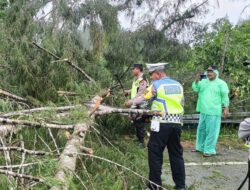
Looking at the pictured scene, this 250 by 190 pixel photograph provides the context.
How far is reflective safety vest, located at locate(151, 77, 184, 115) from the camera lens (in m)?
4.45

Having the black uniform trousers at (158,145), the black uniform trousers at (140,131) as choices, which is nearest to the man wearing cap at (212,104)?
the black uniform trousers at (140,131)

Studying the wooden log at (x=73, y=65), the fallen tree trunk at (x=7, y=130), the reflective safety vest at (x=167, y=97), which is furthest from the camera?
the wooden log at (x=73, y=65)

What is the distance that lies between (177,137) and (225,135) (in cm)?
398

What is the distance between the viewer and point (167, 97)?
446cm

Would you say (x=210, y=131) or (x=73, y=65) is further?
(x=210, y=131)

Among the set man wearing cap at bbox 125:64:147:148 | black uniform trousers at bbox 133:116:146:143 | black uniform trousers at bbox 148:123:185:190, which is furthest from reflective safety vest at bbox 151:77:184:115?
black uniform trousers at bbox 133:116:146:143

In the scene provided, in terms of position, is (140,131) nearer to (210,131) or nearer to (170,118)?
(210,131)

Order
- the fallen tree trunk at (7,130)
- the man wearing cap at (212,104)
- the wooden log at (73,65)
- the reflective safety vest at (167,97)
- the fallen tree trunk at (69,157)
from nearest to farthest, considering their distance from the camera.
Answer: the fallen tree trunk at (69,157), the fallen tree trunk at (7,130), the reflective safety vest at (167,97), the wooden log at (73,65), the man wearing cap at (212,104)

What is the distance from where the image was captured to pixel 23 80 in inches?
238

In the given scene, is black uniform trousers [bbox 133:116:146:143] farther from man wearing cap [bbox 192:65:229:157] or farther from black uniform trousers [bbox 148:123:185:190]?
black uniform trousers [bbox 148:123:185:190]

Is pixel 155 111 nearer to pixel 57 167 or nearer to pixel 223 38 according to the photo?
pixel 57 167

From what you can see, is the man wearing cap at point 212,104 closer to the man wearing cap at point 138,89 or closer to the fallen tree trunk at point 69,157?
the man wearing cap at point 138,89

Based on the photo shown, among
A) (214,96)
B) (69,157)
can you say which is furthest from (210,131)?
(69,157)

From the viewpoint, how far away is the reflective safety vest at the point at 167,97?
445cm
